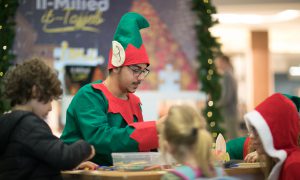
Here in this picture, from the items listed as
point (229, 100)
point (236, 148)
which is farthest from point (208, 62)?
point (236, 148)

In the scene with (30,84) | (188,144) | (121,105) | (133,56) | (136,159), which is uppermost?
(133,56)

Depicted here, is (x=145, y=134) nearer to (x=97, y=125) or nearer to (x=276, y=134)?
(x=97, y=125)

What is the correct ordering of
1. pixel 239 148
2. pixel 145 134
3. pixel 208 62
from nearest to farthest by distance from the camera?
pixel 145 134
pixel 239 148
pixel 208 62

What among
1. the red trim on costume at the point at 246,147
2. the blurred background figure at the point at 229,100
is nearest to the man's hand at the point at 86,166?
the red trim on costume at the point at 246,147

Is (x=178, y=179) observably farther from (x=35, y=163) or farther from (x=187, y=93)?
(x=187, y=93)

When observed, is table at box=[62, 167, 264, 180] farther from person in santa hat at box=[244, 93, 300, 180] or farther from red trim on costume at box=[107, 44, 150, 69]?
red trim on costume at box=[107, 44, 150, 69]

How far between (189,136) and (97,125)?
73cm

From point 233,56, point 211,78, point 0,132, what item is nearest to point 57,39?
point 211,78

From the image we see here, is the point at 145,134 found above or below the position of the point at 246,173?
above

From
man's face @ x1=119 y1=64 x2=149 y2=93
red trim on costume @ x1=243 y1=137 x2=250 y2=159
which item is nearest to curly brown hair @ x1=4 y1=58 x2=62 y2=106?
man's face @ x1=119 y1=64 x2=149 y2=93

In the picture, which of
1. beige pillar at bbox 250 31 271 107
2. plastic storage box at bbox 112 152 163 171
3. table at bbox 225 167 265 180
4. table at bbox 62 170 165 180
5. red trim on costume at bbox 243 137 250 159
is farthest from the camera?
beige pillar at bbox 250 31 271 107

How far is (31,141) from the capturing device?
2291mm

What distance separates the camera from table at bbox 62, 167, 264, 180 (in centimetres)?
214

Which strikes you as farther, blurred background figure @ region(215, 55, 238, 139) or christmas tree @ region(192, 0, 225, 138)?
blurred background figure @ region(215, 55, 238, 139)
